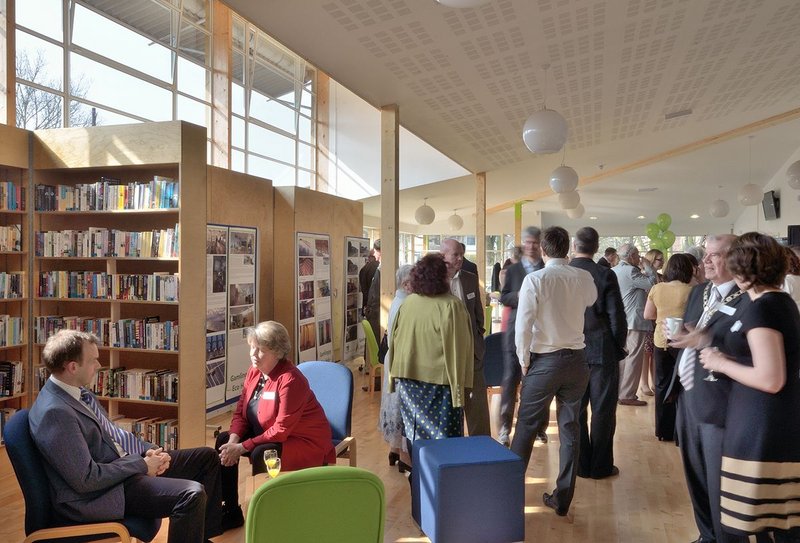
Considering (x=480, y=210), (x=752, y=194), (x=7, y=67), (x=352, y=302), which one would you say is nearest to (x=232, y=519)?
→ (x=7, y=67)

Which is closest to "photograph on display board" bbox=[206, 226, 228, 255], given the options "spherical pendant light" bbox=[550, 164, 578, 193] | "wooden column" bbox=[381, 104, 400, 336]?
"wooden column" bbox=[381, 104, 400, 336]

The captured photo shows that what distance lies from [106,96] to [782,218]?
40.7 feet

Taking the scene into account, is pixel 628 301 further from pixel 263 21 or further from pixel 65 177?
pixel 65 177

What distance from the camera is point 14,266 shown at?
15.6 feet

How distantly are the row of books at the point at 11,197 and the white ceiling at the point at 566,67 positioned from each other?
7.76ft

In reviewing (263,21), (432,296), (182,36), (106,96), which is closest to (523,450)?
(432,296)

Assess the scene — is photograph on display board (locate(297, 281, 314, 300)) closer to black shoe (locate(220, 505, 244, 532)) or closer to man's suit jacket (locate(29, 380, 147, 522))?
black shoe (locate(220, 505, 244, 532))

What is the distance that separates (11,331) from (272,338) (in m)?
2.73

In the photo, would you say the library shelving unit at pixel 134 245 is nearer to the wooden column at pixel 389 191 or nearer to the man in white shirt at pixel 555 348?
the wooden column at pixel 389 191

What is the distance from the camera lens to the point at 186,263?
177 inches

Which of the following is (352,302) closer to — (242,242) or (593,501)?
(242,242)

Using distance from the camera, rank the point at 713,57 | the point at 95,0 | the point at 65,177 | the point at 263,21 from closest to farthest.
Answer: the point at 263,21
the point at 65,177
the point at 713,57
the point at 95,0

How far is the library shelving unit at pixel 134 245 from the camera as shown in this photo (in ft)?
14.7

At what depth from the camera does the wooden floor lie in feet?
11.2
